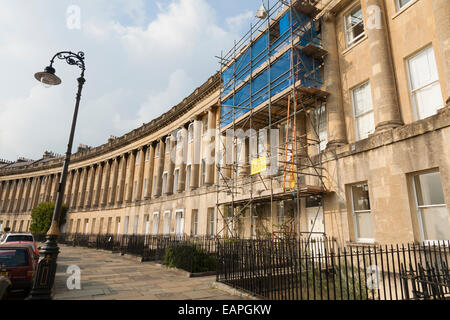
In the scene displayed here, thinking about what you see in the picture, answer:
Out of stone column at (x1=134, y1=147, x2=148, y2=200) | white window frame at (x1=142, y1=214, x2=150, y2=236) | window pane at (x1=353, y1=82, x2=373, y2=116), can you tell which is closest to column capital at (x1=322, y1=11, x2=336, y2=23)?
window pane at (x1=353, y1=82, x2=373, y2=116)

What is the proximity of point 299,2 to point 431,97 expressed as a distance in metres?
7.58

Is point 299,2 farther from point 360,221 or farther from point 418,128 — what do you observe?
point 360,221

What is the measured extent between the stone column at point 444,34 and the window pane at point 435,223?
124 inches

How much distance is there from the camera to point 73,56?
1001 cm

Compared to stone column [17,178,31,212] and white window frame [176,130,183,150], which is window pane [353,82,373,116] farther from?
stone column [17,178,31,212]

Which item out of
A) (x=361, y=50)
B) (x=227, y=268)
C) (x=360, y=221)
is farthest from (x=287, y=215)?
(x=361, y=50)

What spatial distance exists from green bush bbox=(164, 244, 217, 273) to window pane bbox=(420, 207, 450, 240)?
8.22 m

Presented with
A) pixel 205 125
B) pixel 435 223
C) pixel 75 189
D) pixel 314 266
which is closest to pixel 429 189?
pixel 435 223

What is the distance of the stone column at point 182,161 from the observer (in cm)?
2574

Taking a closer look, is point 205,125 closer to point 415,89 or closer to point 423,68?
point 415,89

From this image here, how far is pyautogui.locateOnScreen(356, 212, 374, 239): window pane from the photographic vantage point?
1022cm

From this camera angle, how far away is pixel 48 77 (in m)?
9.20

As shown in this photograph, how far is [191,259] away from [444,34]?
39.4 ft

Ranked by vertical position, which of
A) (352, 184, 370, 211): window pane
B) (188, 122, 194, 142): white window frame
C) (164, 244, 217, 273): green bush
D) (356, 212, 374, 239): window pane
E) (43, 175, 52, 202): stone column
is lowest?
(164, 244, 217, 273): green bush
